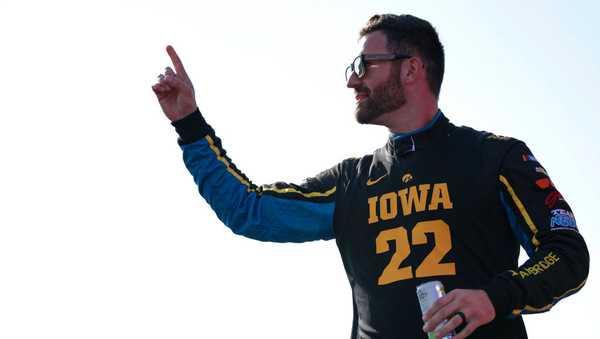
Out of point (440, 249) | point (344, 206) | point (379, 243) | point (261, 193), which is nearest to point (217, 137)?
point (261, 193)

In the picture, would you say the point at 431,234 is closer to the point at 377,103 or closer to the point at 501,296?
the point at 501,296

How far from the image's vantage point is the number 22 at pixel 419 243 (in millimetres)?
5750

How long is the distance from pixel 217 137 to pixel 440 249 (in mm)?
1939

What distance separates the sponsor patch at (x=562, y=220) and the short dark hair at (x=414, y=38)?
1758 millimetres

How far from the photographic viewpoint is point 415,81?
6.89 meters

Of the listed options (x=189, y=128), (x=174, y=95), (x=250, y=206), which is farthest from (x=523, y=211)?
(x=174, y=95)

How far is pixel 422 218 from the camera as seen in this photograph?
19.4 feet

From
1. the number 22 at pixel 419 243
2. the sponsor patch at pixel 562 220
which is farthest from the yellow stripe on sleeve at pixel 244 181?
the sponsor patch at pixel 562 220

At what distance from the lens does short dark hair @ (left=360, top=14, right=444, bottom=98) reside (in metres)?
7.01

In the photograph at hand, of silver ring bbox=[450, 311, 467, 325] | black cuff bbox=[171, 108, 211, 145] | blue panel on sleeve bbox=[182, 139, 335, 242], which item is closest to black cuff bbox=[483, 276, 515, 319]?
silver ring bbox=[450, 311, 467, 325]

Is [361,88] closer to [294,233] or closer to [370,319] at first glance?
[294,233]

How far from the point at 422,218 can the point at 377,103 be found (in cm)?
113

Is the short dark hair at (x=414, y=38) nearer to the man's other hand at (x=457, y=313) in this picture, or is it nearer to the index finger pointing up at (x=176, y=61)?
the index finger pointing up at (x=176, y=61)

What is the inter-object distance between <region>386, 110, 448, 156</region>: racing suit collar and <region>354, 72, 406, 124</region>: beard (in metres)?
0.25
